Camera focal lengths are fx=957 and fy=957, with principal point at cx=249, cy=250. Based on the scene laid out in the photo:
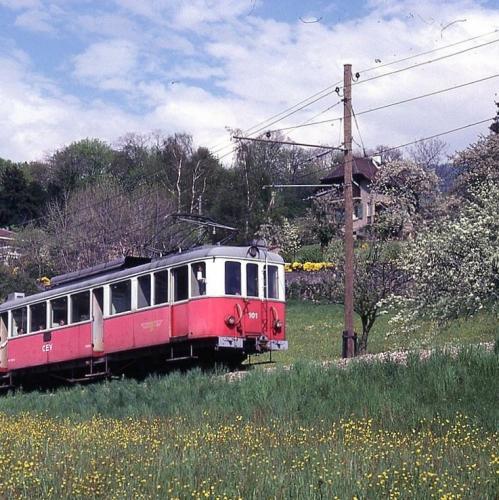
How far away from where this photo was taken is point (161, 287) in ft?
71.1

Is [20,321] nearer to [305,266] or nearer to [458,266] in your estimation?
[458,266]

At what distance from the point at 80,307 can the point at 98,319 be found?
0.93 meters

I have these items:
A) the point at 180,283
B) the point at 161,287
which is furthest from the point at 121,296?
the point at 180,283

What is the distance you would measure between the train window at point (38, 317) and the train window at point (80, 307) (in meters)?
1.74

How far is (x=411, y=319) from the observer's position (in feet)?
82.4

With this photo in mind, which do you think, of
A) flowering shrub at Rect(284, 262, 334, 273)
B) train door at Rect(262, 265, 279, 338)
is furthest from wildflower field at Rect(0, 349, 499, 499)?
flowering shrub at Rect(284, 262, 334, 273)

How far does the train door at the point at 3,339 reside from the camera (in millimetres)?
28391

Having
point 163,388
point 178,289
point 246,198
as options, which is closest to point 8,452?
point 163,388

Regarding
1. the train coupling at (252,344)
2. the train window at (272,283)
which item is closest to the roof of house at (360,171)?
the train window at (272,283)

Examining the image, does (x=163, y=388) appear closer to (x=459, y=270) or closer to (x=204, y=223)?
(x=204, y=223)

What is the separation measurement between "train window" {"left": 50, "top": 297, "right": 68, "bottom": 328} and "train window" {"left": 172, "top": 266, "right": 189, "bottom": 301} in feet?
16.2

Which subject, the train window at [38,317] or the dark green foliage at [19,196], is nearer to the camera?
the train window at [38,317]

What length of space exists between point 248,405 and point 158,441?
338 centimetres

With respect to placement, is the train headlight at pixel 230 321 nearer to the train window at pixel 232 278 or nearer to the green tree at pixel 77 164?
the train window at pixel 232 278
